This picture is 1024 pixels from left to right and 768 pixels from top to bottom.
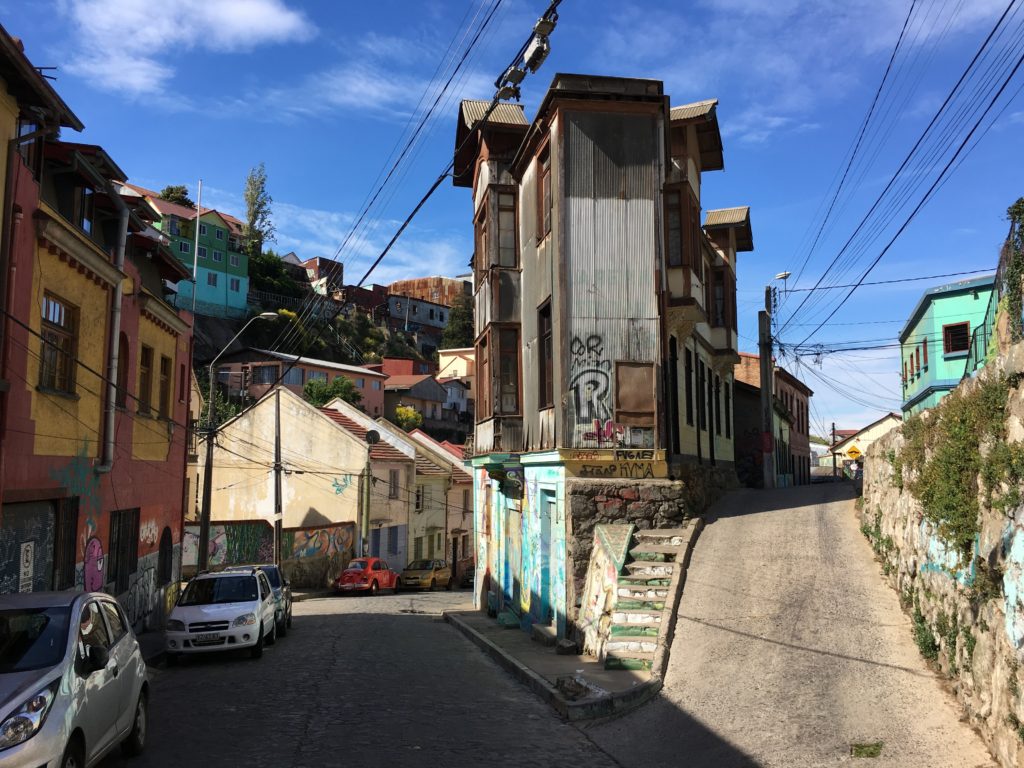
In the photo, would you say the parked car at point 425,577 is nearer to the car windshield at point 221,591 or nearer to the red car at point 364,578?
the red car at point 364,578

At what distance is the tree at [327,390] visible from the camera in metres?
62.2

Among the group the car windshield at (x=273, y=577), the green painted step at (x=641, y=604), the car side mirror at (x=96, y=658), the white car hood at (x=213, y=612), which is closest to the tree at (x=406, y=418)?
the car windshield at (x=273, y=577)

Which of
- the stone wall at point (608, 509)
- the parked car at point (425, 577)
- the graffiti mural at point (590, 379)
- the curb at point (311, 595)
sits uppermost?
the graffiti mural at point (590, 379)

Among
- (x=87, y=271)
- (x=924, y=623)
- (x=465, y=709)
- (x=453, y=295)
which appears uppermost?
(x=453, y=295)

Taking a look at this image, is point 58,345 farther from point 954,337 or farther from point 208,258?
point 208,258

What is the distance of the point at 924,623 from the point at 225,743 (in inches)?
294

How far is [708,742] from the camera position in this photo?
8.09m

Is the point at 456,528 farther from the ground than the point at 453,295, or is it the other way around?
the point at 453,295

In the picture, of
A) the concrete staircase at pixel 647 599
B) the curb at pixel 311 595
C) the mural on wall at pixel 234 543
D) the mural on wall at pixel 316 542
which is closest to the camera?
the concrete staircase at pixel 647 599

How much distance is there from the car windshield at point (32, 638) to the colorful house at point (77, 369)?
4633mm

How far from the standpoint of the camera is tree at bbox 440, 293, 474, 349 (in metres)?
99.6

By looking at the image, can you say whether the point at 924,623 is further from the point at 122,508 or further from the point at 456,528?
the point at 456,528

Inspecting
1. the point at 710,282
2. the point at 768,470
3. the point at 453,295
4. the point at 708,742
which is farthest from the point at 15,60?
the point at 453,295

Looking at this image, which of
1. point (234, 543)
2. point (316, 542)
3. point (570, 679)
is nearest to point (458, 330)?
point (316, 542)
